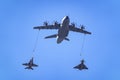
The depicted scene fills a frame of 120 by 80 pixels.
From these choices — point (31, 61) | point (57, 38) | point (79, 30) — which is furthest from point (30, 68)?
point (79, 30)

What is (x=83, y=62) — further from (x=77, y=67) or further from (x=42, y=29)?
(x=42, y=29)

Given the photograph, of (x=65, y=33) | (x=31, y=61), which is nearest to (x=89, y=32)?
(x=65, y=33)

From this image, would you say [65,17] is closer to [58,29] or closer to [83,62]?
[58,29]

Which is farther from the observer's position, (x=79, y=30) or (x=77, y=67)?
(x=79, y=30)

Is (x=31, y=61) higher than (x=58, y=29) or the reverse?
the reverse

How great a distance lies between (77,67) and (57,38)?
1081 cm

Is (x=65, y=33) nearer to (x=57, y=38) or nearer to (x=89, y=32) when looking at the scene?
(x=57, y=38)

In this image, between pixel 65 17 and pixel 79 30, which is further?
pixel 79 30

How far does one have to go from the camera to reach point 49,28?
95.4m

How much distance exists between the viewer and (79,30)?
317 ft

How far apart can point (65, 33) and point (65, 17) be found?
4490 millimetres

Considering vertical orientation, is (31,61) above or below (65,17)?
below

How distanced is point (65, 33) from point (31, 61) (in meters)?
11.1

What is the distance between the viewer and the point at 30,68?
88.6 meters
